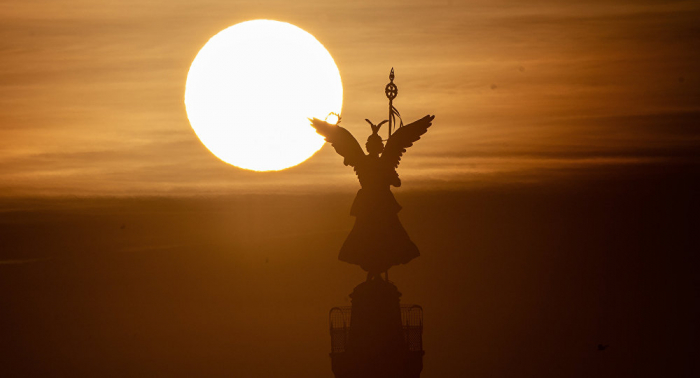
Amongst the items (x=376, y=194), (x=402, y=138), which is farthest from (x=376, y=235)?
(x=402, y=138)

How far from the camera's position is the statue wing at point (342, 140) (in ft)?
98.2

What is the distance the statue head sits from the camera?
29.9m

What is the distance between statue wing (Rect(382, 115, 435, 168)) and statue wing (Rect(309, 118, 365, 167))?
0.70m

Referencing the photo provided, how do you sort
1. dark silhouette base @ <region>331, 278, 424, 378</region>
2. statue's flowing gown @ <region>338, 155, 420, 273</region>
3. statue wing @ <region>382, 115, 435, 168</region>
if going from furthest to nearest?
dark silhouette base @ <region>331, 278, 424, 378</region> → statue's flowing gown @ <region>338, 155, 420, 273</region> → statue wing @ <region>382, 115, 435, 168</region>

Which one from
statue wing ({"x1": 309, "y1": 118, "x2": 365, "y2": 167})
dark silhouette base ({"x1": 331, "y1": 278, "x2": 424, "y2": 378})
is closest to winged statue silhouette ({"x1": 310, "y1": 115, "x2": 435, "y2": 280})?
statue wing ({"x1": 309, "y1": 118, "x2": 365, "y2": 167})

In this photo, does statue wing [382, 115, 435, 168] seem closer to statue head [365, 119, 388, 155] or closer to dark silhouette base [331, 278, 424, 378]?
statue head [365, 119, 388, 155]

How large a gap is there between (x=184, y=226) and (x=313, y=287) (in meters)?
12.9

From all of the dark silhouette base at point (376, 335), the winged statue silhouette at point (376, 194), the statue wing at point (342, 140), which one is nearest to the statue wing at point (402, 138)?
the winged statue silhouette at point (376, 194)

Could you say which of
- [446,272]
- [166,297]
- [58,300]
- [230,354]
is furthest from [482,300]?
[58,300]

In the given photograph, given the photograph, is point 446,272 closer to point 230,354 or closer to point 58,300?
point 230,354

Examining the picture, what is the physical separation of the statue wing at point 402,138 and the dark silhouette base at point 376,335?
11.2 feet

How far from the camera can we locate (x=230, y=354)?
9950 cm

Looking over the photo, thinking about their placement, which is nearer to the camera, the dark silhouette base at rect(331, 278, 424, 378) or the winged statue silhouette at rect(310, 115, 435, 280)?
the winged statue silhouette at rect(310, 115, 435, 280)

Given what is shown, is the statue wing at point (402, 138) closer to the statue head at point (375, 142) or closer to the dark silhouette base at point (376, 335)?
Result: the statue head at point (375, 142)
